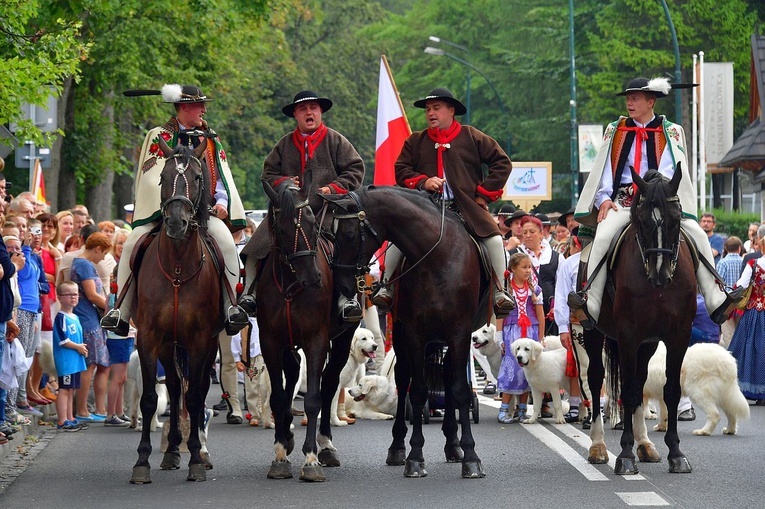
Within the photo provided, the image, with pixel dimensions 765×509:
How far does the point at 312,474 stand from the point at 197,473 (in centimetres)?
94

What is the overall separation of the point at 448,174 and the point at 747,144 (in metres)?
35.2

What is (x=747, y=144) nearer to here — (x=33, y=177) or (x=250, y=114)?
(x=250, y=114)

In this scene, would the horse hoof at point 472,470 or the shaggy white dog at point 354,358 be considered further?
the shaggy white dog at point 354,358

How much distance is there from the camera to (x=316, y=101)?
515 inches

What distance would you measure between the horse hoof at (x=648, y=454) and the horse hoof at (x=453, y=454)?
1483 mm

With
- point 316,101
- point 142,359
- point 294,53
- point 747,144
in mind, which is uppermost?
point 294,53

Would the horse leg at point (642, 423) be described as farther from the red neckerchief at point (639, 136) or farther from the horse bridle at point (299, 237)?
the horse bridle at point (299, 237)

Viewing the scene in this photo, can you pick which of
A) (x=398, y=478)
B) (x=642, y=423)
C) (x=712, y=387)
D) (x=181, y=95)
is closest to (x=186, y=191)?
(x=181, y=95)

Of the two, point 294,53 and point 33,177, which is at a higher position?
point 294,53

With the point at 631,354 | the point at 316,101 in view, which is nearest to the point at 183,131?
the point at 316,101

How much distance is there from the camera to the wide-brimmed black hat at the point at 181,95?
12.9 metres

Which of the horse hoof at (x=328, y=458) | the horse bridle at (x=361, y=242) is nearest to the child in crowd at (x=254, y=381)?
the horse hoof at (x=328, y=458)

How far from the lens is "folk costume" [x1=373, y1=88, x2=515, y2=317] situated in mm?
12758

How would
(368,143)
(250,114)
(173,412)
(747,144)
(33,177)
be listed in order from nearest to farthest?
(173,412) → (33,177) → (747,144) → (250,114) → (368,143)
